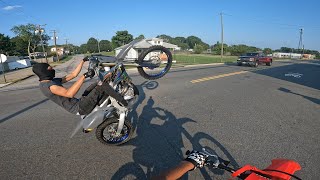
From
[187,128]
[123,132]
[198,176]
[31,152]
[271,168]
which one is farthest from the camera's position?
[187,128]

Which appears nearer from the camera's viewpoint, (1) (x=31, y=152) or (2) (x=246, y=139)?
(1) (x=31, y=152)

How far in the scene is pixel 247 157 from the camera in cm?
400

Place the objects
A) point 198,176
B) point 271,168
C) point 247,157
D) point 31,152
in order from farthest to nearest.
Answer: point 31,152
point 247,157
point 198,176
point 271,168

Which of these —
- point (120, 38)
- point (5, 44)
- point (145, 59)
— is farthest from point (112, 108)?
point (120, 38)

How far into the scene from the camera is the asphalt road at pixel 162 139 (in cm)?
370

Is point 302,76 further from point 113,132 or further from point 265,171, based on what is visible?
point 265,171

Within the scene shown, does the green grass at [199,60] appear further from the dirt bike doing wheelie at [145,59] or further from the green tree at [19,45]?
the green tree at [19,45]

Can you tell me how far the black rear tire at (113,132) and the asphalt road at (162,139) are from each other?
0.46 feet

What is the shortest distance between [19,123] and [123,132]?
133 inches

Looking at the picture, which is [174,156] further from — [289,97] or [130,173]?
[289,97]

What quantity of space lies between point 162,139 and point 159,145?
297 millimetres

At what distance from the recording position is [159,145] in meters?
4.48

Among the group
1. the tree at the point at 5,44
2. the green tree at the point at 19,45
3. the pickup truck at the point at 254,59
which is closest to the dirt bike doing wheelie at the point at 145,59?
the pickup truck at the point at 254,59

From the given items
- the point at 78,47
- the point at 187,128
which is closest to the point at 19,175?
the point at 187,128
